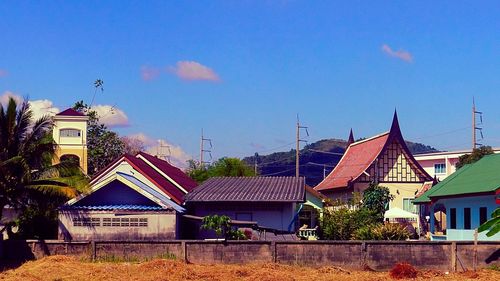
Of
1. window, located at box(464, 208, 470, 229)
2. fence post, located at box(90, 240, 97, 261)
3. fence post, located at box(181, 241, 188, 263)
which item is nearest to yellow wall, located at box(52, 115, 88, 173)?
fence post, located at box(90, 240, 97, 261)

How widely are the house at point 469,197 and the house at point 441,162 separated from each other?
42828mm

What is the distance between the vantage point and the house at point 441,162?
7494cm

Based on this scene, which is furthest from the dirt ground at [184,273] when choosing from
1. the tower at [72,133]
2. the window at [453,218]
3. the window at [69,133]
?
the window at [69,133]

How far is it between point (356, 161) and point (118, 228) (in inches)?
1174

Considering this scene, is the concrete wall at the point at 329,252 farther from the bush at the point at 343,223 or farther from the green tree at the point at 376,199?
the green tree at the point at 376,199

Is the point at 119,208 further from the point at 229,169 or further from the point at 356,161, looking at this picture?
the point at 356,161

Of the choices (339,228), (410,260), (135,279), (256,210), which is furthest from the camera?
(339,228)

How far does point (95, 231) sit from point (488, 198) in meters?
15.0

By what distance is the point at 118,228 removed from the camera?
26.9m

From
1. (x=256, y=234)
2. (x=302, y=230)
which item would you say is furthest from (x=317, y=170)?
(x=256, y=234)

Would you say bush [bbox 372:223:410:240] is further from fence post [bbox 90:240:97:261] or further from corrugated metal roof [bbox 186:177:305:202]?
fence post [bbox 90:240:97:261]

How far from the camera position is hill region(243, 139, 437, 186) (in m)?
111

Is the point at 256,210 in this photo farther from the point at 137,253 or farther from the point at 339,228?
the point at 137,253

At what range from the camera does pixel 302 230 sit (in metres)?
35.2
